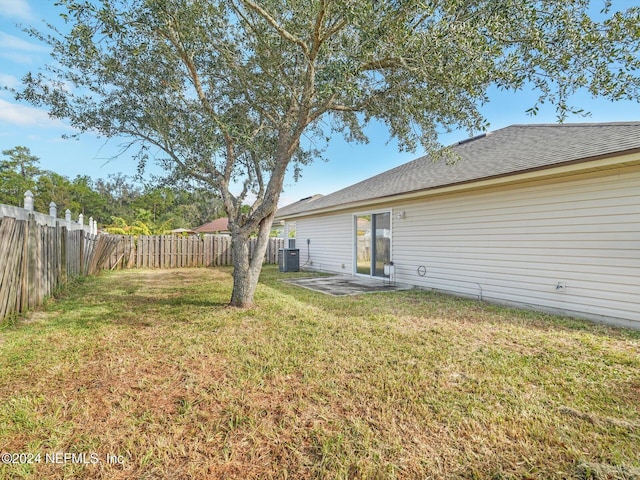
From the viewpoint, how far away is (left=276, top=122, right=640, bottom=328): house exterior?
4906 mm

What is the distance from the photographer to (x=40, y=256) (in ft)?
17.6

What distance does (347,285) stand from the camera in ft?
29.7

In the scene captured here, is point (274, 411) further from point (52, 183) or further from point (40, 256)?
point (52, 183)

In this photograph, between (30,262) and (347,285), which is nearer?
(30,262)

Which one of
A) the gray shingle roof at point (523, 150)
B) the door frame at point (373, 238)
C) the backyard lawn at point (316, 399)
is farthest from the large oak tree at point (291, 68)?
the door frame at point (373, 238)

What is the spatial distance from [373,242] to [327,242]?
3152mm

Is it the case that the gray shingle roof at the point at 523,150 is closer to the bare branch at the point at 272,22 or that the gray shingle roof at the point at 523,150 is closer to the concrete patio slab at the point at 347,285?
the concrete patio slab at the point at 347,285

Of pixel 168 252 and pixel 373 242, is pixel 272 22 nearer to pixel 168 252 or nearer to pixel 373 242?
pixel 373 242

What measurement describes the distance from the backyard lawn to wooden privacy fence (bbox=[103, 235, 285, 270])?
9.31 meters

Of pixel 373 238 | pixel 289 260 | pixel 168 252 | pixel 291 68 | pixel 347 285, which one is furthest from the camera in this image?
pixel 168 252

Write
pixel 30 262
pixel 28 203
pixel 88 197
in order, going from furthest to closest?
1. pixel 88 197
2. pixel 28 203
3. pixel 30 262

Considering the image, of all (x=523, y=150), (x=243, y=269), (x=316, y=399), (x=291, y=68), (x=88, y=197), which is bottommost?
(x=316, y=399)

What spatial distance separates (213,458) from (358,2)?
477 cm

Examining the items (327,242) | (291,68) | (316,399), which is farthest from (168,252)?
(316,399)
